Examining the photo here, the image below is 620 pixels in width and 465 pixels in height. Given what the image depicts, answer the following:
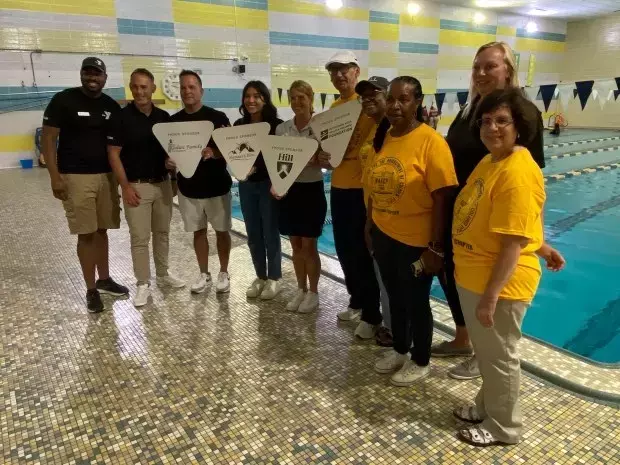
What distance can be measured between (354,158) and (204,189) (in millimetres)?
1259

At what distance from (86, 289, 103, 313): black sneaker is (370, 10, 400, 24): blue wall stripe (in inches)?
528

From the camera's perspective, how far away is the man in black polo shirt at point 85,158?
2.88m

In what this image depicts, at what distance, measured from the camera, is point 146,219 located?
128 inches

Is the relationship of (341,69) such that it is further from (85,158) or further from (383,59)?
(383,59)

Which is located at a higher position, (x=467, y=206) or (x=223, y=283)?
(x=467, y=206)

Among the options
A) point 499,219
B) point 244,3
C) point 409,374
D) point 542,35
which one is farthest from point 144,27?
point 542,35

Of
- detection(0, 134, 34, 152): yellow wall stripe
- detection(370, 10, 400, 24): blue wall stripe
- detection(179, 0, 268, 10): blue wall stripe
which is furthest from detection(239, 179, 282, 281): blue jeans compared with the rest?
detection(370, 10, 400, 24): blue wall stripe

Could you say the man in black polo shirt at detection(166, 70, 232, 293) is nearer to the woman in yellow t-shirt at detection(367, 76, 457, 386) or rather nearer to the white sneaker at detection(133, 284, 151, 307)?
the white sneaker at detection(133, 284, 151, 307)

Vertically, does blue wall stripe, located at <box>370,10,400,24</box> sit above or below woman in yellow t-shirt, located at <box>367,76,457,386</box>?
above

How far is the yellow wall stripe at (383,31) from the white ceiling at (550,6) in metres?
2.19

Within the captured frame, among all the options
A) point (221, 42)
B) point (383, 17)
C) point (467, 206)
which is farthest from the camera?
point (383, 17)

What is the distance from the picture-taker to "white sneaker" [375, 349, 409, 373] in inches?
89.3

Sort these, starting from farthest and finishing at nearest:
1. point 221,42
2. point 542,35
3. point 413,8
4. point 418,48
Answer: point 542,35, point 418,48, point 413,8, point 221,42

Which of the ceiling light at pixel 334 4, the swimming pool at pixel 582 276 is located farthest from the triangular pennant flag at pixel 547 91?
the ceiling light at pixel 334 4
